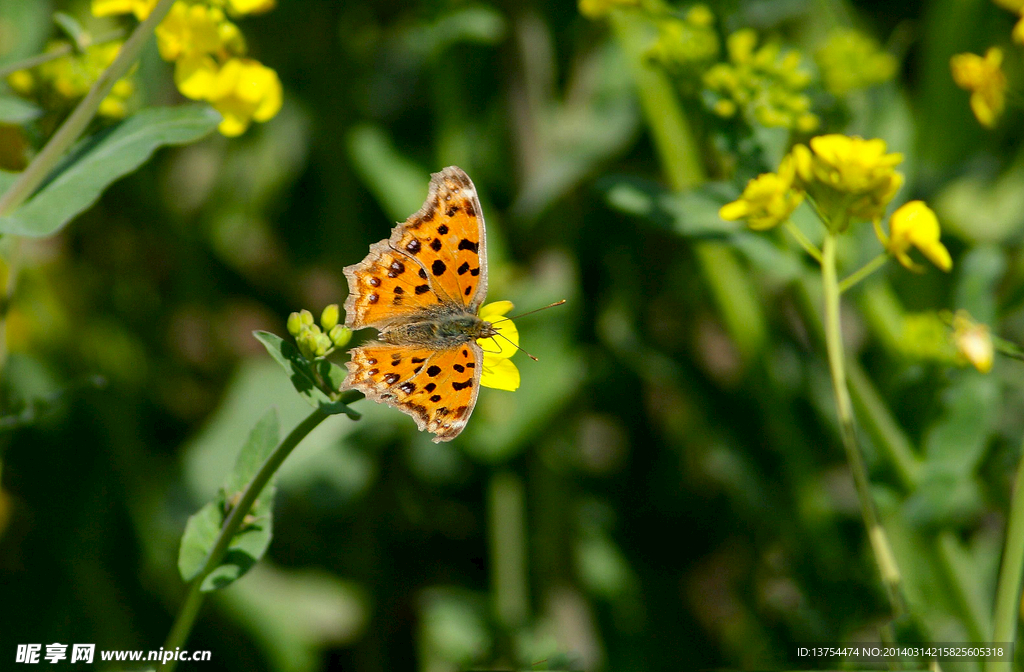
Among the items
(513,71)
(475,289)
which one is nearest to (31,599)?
(475,289)

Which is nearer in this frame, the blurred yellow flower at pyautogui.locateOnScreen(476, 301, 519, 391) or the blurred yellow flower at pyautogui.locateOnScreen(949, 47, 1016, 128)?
the blurred yellow flower at pyautogui.locateOnScreen(476, 301, 519, 391)

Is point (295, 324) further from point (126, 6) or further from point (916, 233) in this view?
point (916, 233)

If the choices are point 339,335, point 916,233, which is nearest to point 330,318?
point 339,335

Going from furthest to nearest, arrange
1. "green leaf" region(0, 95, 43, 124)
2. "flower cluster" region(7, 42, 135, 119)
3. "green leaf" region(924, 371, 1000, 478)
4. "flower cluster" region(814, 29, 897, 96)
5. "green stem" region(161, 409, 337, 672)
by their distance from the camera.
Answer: "flower cluster" region(814, 29, 897, 96)
"green leaf" region(924, 371, 1000, 478)
"flower cluster" region(7, 42, 135, 119)
"green leaf" region(0, 95, 43, 124)
"green stem" region(161, 409, 337, 672)

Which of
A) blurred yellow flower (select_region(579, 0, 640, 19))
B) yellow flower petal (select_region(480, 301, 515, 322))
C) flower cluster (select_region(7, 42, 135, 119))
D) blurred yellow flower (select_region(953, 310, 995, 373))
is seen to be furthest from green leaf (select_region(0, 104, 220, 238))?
blurred yellow flower (select_region(953, 310, 995, 373))

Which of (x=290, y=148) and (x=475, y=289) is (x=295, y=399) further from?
(x=290, y=148)

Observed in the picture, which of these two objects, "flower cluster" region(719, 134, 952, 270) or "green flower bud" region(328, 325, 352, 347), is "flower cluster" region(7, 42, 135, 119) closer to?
"green flower bud" region(328, 325, 352, 347)

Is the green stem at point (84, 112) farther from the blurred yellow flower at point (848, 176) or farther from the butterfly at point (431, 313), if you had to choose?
the blurred yellow flower at point (848, 176)
